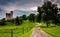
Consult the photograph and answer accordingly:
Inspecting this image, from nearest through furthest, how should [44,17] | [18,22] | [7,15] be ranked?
1. [44,17]
2. [18,22]
3. [7,15]

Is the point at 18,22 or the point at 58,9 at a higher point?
the point at 58,9

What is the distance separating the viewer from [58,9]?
76188 mm

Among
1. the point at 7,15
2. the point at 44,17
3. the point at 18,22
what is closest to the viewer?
the point at 44,17

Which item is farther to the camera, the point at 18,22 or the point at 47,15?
the point at 18,22

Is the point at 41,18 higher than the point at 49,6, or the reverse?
the point at 49,6

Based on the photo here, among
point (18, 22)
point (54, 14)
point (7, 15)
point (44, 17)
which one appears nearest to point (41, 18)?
point (44, 17)

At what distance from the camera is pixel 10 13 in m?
152

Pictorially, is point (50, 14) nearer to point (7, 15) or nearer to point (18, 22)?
point (18, 22)

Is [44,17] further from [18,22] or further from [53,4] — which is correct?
[18,22]

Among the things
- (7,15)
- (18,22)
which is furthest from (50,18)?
(7,15)

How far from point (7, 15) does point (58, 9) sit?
266ft

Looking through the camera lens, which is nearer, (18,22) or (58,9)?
(58,9)

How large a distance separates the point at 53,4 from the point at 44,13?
20.4ft

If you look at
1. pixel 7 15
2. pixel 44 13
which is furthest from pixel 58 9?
pixel 7 15
